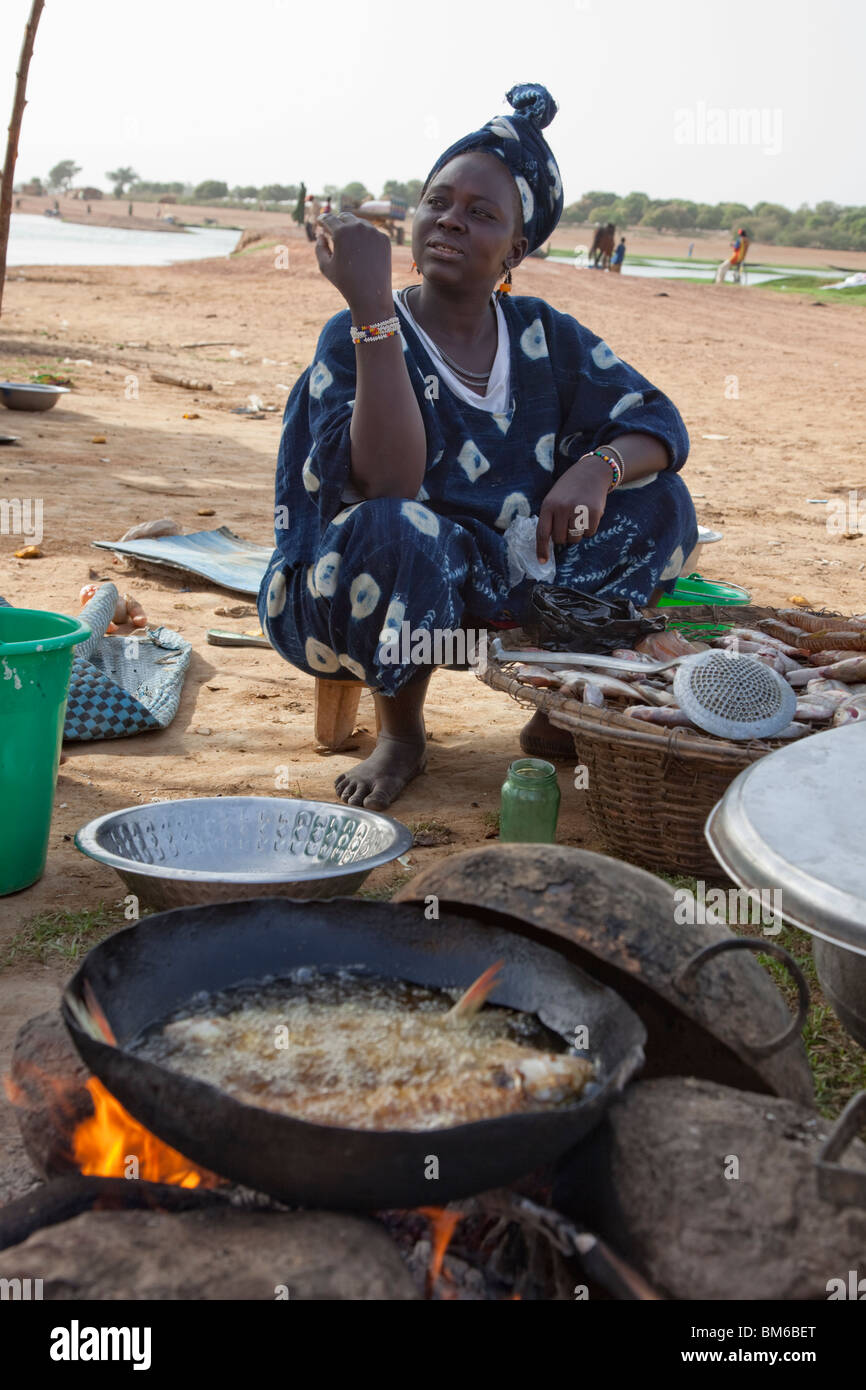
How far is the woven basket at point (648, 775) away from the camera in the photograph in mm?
2807

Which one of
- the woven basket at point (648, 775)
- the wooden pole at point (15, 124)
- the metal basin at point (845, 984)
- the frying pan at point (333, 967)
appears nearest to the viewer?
the frying pan at point (333, 967)

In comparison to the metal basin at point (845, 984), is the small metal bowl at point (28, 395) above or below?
above

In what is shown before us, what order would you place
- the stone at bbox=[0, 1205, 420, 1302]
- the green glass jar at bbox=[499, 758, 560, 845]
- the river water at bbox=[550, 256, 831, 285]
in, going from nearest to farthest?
the stone at bbox=[0, 1205, 420, 1302] < the green glass jar at bbox=[499, 758, 560, 845] < the river water at bbox=[550, 256, 831, 285]

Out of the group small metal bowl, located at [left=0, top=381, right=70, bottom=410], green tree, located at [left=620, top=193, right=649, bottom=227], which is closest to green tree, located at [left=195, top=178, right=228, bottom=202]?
green tree, located at [left=620, top=193, right=649, bottom=227]

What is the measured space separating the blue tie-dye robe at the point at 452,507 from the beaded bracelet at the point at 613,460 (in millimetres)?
125

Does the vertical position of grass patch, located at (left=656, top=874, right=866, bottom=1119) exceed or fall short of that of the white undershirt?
it falls short

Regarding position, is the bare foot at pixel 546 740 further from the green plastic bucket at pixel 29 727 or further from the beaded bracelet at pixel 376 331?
the green plastic bucket at pixel 29 727

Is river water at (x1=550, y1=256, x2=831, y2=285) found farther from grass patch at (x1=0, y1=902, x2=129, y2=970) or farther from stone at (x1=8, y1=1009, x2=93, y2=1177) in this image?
stone at (x1=8, y1=1009, x2=93, y2=1177)

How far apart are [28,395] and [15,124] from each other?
136 inches

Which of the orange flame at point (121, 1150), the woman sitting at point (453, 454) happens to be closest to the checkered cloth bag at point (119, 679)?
the woman sitting at point (453, 454)

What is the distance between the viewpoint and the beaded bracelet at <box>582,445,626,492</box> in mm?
3479

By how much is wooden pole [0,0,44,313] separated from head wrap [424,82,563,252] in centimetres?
330

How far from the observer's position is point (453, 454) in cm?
346

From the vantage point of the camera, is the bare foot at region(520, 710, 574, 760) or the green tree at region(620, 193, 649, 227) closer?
the bare foot at region(520, 710, 574, 760)
